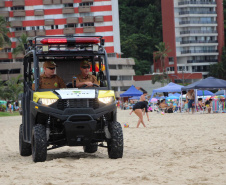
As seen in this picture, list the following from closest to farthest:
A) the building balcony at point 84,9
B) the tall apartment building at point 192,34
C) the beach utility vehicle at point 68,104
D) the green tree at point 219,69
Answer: the beach utility vehicle at point 68,104
the building balcony at point 84,9
the green tree at point 219,69
the tall apartment building at point 192,34

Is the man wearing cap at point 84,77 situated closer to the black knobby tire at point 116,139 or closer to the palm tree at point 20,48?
the black knobby tire at point 116,139

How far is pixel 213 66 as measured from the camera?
116 metres

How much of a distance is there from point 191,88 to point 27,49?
27572 millimetres

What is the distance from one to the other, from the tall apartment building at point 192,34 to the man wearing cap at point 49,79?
104070 millimetres

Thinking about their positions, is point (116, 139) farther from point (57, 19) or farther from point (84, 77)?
point (57, 19)

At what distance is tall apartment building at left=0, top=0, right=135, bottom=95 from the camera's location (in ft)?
347

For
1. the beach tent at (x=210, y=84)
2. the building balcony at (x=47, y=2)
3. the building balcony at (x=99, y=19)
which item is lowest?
the beach tent at (x=210, y=84)

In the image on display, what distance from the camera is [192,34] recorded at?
116938mm

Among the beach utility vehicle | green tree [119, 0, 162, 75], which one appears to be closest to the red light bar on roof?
the beach utility vehicle

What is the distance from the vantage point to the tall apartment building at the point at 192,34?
115812 mm

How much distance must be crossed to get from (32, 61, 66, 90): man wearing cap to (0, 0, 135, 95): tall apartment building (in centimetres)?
9463

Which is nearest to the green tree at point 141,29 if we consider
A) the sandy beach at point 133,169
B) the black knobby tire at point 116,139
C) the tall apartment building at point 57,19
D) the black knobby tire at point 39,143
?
the tall apartment building at point 57,19

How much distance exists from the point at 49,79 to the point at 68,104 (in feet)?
3.01

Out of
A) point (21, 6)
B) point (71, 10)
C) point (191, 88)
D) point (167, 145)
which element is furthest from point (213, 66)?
point (167, 145)
